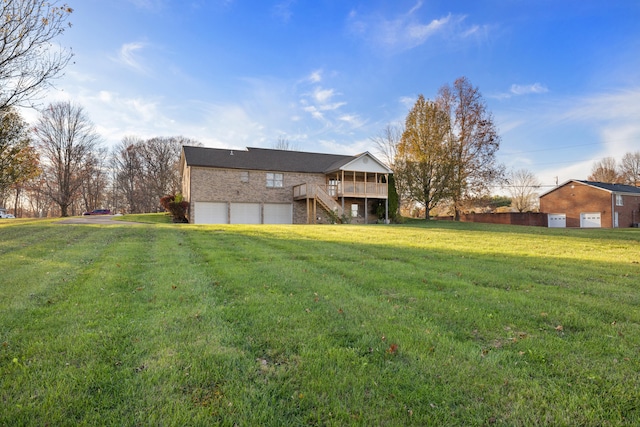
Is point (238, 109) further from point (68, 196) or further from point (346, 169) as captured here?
point (68, 196)

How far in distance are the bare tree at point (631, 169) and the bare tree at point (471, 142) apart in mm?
36011

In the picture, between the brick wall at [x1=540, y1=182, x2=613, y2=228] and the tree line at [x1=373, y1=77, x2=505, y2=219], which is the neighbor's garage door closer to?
the brick wall at [x1=540, y1=182, x2=613, y2=228]

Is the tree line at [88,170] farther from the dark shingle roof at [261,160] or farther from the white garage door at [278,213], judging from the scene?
the white garage door at [278,213]

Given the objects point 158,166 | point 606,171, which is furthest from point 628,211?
point 158,166

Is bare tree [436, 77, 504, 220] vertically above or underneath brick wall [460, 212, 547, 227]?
above

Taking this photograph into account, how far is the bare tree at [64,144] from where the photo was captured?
35.8 meters

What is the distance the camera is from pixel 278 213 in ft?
90.3

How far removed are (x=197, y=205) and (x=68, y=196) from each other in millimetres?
22519

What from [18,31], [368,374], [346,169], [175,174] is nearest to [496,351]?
[368,374]

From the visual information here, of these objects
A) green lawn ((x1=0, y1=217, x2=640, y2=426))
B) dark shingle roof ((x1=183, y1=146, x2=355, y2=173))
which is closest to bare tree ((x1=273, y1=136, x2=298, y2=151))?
dark shingle roof ((x1=183, y1=146, x2=355, y2=173))

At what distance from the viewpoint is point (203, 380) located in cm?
262

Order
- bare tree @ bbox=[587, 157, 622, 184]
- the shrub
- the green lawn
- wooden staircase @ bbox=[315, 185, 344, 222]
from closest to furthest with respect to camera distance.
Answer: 1. the green lawn
2. wooden staircase @ bbox=[315, 185, 344, 222]
3. the shrub
4. bare tree @ bbox=[587, 157, 622, 184]

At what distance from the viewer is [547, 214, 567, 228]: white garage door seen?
35.3 metres

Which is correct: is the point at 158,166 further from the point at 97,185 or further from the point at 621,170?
the point at 621,170
